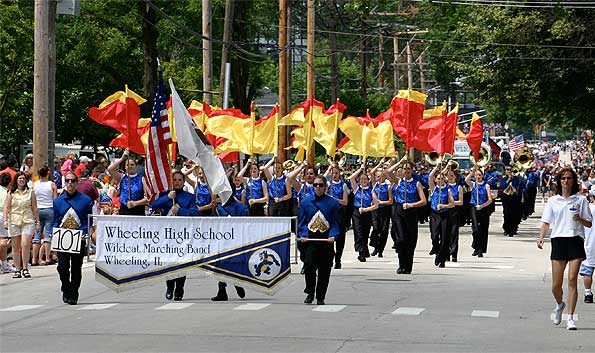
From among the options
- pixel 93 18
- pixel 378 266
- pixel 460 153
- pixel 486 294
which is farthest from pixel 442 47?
pixel 486 294

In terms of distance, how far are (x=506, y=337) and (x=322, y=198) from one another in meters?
3.99

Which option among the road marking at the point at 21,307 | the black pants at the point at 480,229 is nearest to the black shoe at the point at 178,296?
the road marking at the point at 21,307

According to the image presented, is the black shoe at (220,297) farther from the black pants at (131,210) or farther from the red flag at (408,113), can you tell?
the red flag at (408,113)

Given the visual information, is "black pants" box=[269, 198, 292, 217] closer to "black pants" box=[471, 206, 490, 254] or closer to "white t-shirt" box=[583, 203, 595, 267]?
"black pants" box=[471, 206, 490, 254]

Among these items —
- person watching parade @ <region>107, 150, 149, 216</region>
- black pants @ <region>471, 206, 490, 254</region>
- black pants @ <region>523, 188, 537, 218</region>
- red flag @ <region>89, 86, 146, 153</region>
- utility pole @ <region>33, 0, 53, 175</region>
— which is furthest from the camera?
black pants @ <region>523, 188, 537, 218</region>

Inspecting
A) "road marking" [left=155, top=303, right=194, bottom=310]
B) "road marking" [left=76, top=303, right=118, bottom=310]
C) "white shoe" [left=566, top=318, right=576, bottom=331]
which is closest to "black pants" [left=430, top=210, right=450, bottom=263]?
"road marking" [left=155, top=303, right=194, bottom=310]

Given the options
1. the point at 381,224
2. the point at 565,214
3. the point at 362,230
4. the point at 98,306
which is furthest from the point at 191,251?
the point at 381,224

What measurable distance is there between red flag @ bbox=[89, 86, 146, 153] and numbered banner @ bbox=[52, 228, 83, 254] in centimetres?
637

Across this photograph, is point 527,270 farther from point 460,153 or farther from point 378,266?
point 460,153

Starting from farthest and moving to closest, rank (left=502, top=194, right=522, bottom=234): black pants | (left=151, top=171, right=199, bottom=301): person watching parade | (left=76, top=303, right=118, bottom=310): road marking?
(left=502, top=194, right=522, bottom=234): black pants, (left=151, top=171, right=199, bottom=301): person watching parade, (left=76, top=303, right=118, bottom=310): road marking

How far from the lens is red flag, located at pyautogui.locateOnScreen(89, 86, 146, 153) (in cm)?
2234

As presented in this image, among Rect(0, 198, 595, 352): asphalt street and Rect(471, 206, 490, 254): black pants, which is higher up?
Rect(471, 206, 490, 254): black pants

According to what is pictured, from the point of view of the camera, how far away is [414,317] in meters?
14.7

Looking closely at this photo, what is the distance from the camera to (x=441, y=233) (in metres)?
23.2
